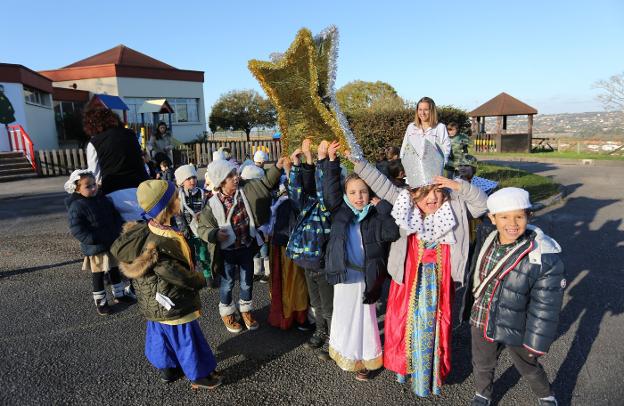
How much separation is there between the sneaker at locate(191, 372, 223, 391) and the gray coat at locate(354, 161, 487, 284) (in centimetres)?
145

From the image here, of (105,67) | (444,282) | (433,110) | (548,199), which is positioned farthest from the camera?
(105,67)

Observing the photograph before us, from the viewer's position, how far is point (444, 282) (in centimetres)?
266

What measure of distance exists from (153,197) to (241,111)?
103 feet

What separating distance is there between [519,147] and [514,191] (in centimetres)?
2468

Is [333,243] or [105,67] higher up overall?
[105,67]

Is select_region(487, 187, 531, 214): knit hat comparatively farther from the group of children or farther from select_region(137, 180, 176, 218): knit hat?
select_region(137, 180, 176, 218): knit hat

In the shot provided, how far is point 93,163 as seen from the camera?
3.95 m

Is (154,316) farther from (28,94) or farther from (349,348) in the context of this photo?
(28,94)

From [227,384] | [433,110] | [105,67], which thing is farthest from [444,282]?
[105,67]

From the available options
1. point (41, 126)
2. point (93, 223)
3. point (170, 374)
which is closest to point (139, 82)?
point (41, 126)

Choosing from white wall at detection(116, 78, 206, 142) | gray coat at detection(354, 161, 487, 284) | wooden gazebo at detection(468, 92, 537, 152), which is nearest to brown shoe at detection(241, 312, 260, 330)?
gray coat at detection(354, 161, 487, 284)

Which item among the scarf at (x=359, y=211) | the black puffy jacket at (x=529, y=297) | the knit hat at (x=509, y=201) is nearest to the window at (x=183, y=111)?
the scarf at (x=359, y=211)

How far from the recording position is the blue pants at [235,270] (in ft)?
11.8

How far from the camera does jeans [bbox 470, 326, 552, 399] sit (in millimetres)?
2451
